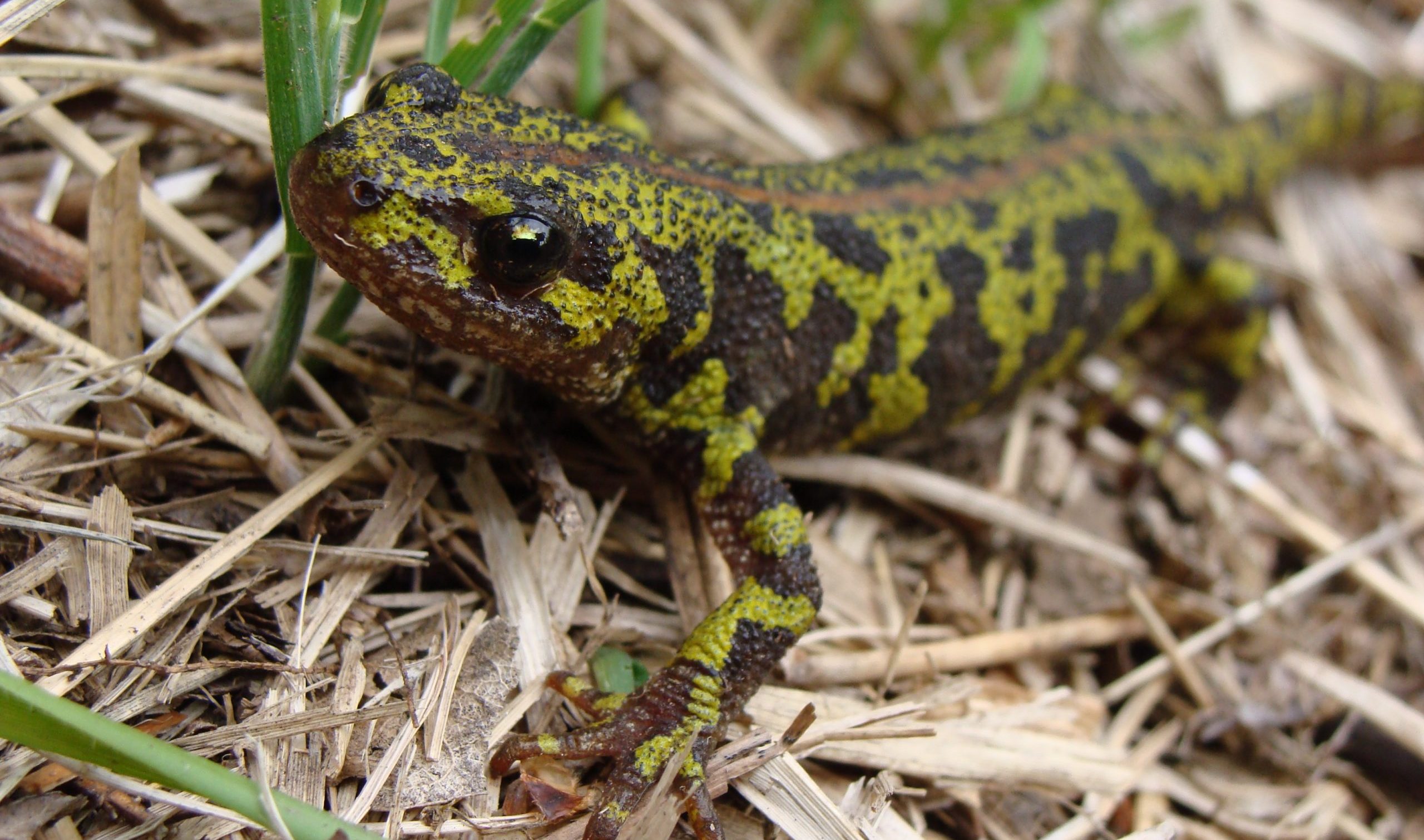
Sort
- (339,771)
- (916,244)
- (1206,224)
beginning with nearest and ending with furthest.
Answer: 1. (339,771)
2. (916,244)
3. (1206,224)

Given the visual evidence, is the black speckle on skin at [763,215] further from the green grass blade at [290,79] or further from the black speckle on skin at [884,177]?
the green grass blade at [290,79]

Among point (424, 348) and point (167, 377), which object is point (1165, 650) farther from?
point (167, 377)

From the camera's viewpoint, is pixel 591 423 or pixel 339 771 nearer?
pixel 339 771

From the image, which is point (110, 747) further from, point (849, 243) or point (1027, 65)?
point (1027, 65)

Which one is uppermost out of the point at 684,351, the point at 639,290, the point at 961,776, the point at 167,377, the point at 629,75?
the point at 629,75

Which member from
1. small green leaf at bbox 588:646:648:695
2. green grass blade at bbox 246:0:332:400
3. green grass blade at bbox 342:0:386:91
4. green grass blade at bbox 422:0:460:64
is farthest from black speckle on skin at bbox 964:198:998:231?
green grass blade at bbox 246:0:332:400

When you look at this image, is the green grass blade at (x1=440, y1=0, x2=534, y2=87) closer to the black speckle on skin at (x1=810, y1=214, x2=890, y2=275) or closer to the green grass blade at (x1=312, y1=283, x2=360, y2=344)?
the green grass blade at (x1=312, y1=283, x2=360, y2=344)

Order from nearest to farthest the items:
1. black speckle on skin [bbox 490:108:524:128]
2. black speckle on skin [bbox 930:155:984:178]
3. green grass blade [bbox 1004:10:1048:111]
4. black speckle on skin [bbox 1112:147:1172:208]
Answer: black speckle on skin [bbox 490:108:524:128], black speckle on skin [bbox 930:155:984:178], black speckle on skin [bbox 1112:147:1172:208], green grass blade [bbox 1004:10:1048:111]

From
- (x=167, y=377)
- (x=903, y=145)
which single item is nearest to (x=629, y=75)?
(x=903, y=145)
